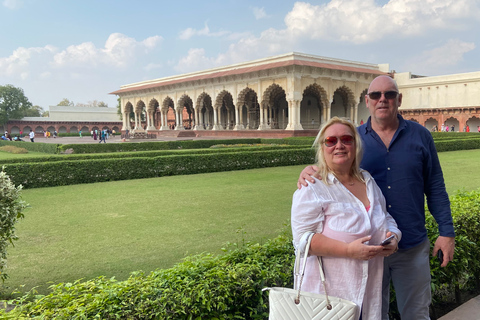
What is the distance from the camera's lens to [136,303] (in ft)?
6.00

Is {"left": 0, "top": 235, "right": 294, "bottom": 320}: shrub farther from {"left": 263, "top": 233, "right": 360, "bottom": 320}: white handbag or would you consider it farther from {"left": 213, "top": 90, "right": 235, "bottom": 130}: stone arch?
{"left": 213, "top": 90, "right": 235, "bottom": 130}: stone arch

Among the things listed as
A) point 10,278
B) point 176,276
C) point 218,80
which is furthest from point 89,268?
point 218,80

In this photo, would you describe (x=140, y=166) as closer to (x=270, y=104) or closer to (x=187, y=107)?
(x=270, y=104)

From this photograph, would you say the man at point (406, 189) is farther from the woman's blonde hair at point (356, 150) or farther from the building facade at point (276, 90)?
the building facade at point (276, 90)

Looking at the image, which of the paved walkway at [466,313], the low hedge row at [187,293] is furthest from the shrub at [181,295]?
the paved walkway at [466,313]

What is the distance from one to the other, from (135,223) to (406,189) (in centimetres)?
419

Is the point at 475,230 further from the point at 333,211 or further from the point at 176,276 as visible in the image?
the point at 176,276

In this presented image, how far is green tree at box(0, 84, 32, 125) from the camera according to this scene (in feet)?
180

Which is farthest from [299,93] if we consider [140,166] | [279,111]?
[140,166]

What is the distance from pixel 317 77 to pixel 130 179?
791 inches

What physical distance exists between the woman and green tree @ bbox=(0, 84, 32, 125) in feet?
211

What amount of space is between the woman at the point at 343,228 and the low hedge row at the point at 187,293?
594mm

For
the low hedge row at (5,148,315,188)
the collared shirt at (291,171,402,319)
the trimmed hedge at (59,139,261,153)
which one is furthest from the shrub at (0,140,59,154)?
the collared shirt at (291,171,402,319)

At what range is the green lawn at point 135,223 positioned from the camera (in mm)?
3683
